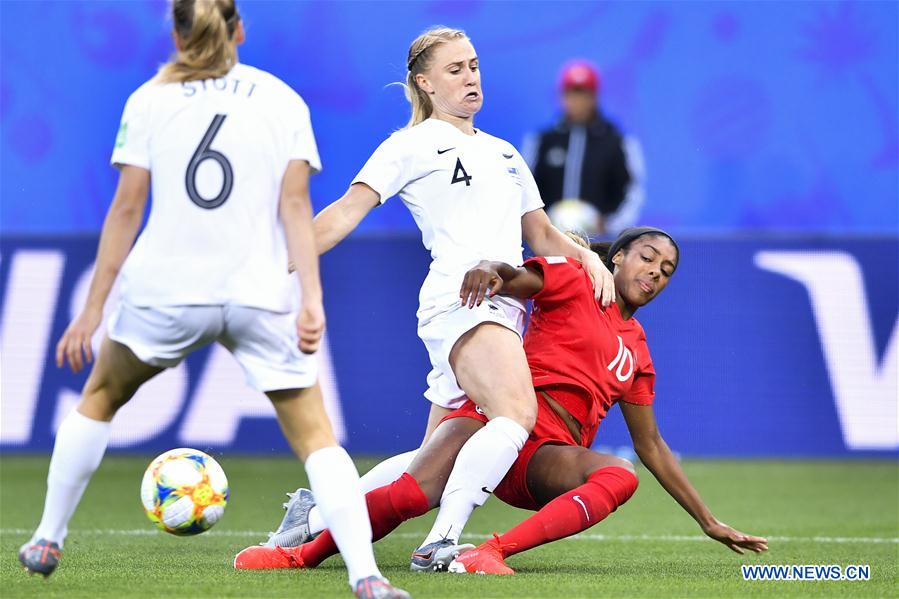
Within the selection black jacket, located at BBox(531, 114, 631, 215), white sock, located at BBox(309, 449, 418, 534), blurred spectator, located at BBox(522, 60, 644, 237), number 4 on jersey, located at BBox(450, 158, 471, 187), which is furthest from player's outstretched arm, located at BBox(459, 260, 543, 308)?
black jacket, located at BBox(531, 114, 631, 215)

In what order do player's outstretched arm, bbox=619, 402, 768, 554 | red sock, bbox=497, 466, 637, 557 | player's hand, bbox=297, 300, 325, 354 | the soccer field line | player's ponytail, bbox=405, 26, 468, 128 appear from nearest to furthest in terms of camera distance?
1. player's hand, bbox=297, 300, 325, 354
2. red sock, bbox=497, 466, 637, 557
3. player's outstretched arm, bbox=619, 402, 768, 554
4. player's ponytail, bbox=405, 26, 468, 128
5. the soccer field line

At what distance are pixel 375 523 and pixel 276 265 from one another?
1371mm

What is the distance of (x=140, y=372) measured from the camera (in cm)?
465

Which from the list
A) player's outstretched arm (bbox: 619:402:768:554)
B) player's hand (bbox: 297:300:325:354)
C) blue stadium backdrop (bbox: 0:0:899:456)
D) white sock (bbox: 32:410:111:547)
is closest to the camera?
player's hand (bbox: 297:300:325:354)

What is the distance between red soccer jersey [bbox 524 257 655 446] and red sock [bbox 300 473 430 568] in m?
0.67

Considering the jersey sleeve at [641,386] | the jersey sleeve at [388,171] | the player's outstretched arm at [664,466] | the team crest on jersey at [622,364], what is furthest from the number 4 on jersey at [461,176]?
the player's outstretched arm at [664,466]

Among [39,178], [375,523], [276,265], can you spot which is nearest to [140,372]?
[276,265]

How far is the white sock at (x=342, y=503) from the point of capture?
451 centimetres

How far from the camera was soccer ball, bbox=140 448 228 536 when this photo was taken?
556 centimetres

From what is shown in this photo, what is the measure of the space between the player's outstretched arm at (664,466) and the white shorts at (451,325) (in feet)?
1.88

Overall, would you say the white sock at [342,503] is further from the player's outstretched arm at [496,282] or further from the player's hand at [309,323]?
the player's outstretched arm at [496,282]

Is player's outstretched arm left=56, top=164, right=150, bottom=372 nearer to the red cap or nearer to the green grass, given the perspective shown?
the green grass

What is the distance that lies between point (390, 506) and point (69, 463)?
126 centimetres

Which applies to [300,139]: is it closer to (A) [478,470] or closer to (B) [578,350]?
(A) [478,470]
